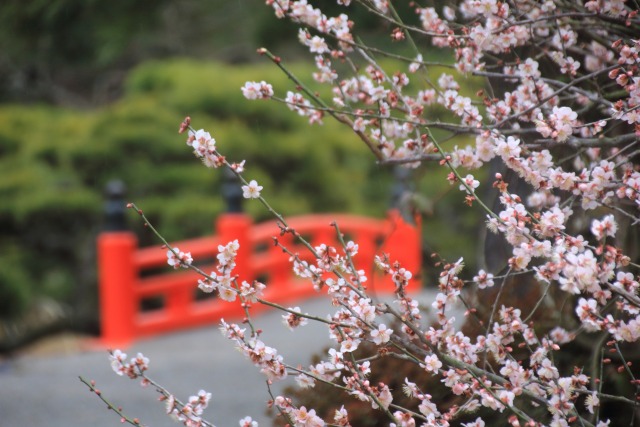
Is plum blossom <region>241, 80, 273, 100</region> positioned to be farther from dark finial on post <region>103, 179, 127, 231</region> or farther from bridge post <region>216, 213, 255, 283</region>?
bridge post <region>216, 213, 255, 283</region>

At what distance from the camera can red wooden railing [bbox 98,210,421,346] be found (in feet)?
26.5

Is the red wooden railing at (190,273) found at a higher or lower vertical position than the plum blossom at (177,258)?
lower

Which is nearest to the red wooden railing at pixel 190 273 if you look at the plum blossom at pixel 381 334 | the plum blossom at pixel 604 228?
the plum blossom at pixel 381 334

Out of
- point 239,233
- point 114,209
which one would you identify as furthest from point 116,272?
point 239,233

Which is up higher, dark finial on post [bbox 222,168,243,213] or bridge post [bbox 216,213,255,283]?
dark finial on post [bbox 222,168,243,213]

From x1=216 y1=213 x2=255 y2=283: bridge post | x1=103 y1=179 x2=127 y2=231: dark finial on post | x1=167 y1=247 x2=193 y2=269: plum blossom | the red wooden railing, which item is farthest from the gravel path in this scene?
x1=167 y1=247 x2=193 y2=269: plum blossom

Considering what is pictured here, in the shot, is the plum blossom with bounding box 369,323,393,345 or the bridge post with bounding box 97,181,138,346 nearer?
the plum blossom with bounding box 369,323,393,345

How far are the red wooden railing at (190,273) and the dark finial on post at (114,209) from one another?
0.23 feet

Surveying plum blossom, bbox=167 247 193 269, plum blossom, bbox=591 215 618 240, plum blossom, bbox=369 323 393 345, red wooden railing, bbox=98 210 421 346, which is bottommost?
red wooden railing, bbox=98 210 421 346

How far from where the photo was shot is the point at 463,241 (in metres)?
13.6

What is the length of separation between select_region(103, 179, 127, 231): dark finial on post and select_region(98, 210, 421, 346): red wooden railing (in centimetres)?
7

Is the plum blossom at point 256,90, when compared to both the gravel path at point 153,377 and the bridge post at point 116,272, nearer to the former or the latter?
the gravel path at point 153,377

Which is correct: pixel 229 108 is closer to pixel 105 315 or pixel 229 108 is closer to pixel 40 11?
pixel 105 315

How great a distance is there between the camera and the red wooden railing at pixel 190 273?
8070 millimetres
